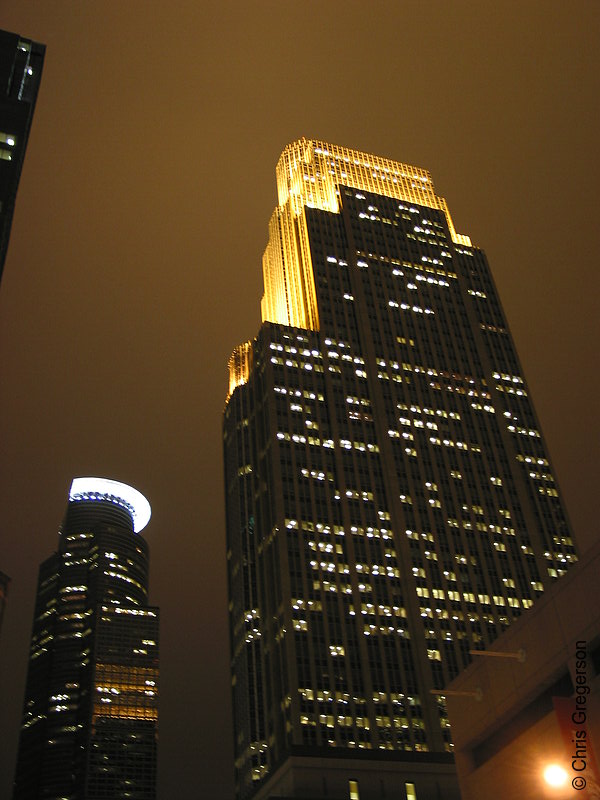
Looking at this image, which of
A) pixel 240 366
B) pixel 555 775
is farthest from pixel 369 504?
pixel 555 775

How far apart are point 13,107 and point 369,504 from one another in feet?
328

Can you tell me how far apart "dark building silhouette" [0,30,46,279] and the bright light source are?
166ft

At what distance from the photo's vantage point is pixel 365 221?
19512cm

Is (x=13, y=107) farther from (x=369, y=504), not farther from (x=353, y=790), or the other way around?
(x=369, y=504)

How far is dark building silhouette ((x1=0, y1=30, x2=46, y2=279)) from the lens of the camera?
213 feet

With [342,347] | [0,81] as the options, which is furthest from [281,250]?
[0,81]

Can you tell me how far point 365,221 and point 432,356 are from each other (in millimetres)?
38657

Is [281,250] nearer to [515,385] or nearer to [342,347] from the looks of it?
[342,347]

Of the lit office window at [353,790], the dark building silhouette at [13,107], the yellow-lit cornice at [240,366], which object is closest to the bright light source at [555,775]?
the dark building silhouette at [13,107]

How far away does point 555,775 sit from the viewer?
38.4 metres

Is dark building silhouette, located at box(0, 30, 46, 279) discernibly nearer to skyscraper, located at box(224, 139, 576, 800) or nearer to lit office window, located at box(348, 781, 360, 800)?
skyscraper, located at box(224, 139, 576, 800)

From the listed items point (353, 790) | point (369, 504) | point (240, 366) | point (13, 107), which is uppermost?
point (240, 366)

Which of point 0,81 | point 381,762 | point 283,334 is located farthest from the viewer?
point 283,334

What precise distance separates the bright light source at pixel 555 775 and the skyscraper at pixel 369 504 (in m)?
82.3
